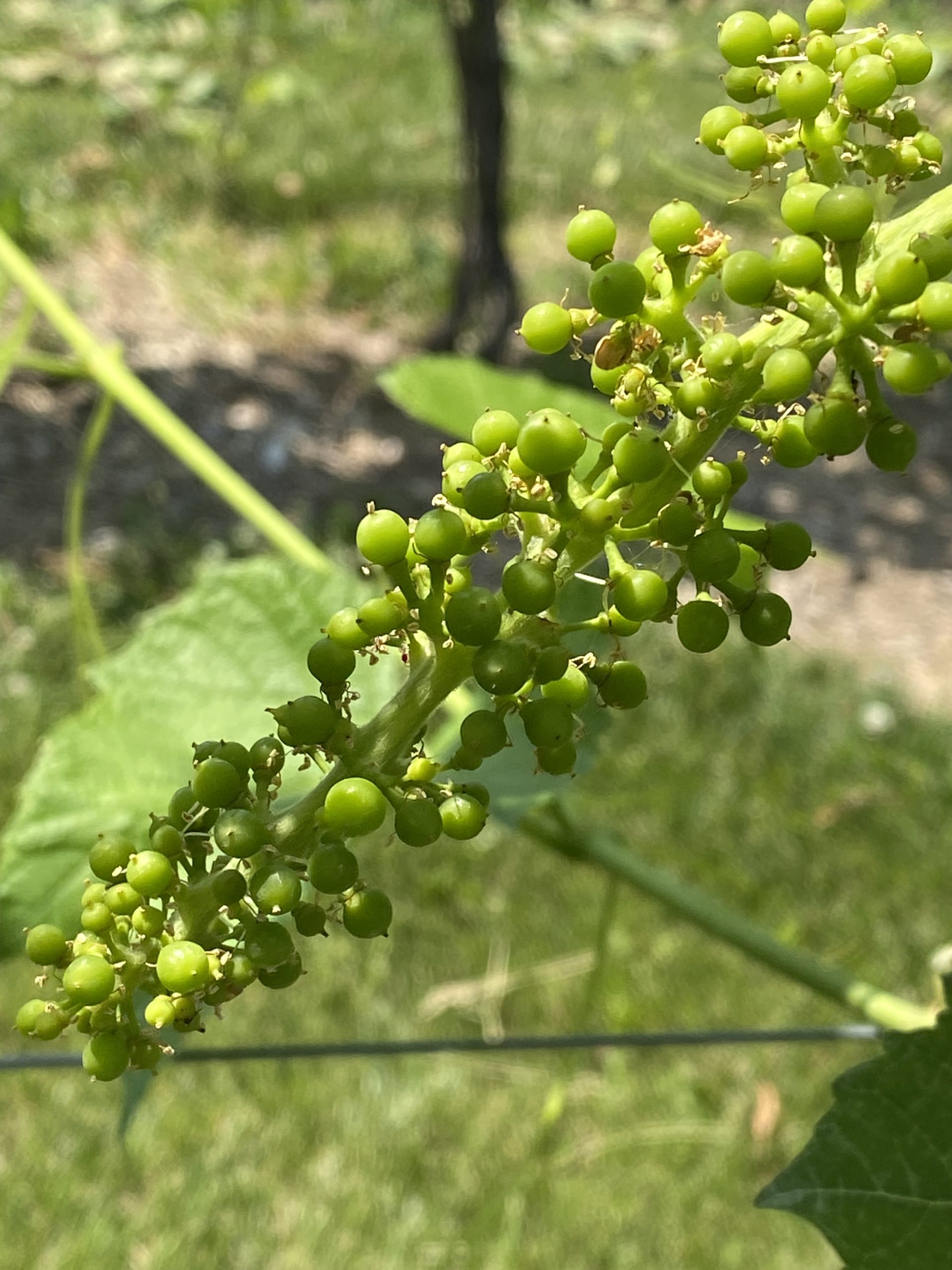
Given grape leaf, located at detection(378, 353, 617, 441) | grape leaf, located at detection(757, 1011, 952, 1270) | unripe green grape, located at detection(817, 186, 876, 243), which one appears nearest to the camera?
unripe green grape, located at detection(817, 186, 876, 243)

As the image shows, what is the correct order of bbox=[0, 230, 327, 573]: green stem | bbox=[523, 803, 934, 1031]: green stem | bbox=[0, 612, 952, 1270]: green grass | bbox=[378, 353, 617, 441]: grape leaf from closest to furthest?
bbox=[523, 803, 934, 1031]: green stem
bbox=[0, 230, 327, 573]: green stem
bbox=[378, 353, 617, 441]: grape leaf
bbox=[0, 612, 952, 1270]: green grass

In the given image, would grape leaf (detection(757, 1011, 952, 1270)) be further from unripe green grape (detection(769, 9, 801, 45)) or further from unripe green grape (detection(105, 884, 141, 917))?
unripe green grape (detection(769, 9, 801, 45))

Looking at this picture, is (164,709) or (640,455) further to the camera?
(164,709)

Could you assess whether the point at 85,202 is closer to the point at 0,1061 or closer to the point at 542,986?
the point at 542,986

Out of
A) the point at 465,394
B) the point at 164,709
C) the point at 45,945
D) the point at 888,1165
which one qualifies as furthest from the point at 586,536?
the point at 465,394

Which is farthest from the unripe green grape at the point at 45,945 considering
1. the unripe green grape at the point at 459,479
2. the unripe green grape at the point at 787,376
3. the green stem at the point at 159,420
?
the green stem at the point at 159,420

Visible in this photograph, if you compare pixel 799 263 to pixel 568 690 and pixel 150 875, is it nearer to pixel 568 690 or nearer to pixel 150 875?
pixel 568 690

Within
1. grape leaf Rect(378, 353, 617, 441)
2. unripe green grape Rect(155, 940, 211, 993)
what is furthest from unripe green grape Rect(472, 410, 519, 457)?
grape leaf Rect(378, 353, 617, 441)
